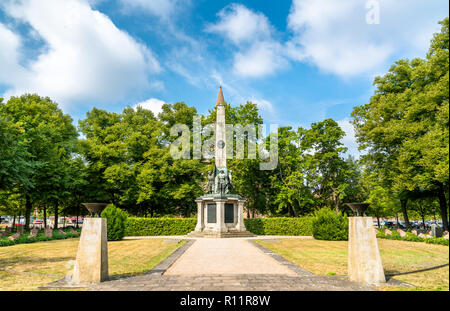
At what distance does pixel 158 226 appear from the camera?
24875 mm

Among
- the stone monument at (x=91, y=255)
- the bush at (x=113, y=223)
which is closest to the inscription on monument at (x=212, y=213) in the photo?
the bush at (x=113, y=223)

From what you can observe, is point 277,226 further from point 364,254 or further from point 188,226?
point 364,254

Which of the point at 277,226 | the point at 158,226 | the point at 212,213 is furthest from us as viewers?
the point at 277,226

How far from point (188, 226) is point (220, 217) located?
13.7 ft

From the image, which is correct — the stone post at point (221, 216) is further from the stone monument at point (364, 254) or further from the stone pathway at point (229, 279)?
the stone monument at point (364, 254)

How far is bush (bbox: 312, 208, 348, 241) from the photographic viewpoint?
64.1 feet

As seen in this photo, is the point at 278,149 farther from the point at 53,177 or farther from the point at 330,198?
the point at 53,177

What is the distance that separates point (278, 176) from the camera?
35469mm

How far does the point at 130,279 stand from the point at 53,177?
21312 mm

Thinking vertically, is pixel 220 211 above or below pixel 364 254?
below

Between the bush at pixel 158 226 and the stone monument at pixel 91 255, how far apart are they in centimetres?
1875

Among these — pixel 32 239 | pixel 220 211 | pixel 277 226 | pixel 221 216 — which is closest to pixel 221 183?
pixel 220 211

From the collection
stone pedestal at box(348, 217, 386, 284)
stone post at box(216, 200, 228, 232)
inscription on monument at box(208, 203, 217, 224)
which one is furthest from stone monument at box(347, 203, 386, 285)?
inscription on monument at box(208, 203, 217, 224)

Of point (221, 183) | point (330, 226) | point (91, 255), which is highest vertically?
point (221, 183)
